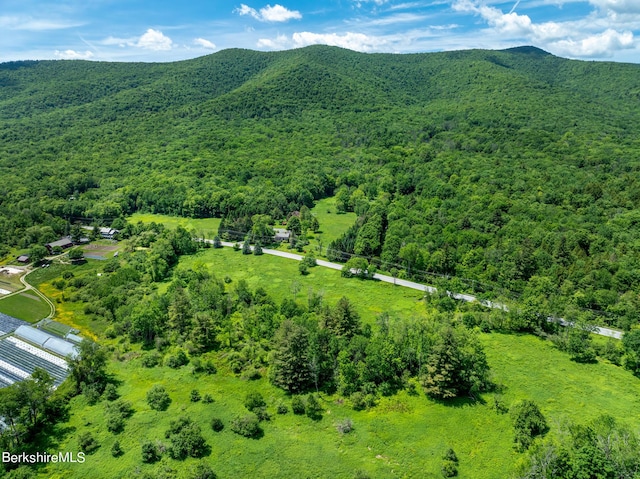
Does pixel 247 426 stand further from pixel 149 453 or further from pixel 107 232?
pixel 107 232

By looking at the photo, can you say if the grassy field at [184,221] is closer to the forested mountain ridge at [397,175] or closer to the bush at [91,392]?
the forested mountain ridge at [397,175]

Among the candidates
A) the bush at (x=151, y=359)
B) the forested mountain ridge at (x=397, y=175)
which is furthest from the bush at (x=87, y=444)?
the forested mountain ridge at (x=397, y=175)

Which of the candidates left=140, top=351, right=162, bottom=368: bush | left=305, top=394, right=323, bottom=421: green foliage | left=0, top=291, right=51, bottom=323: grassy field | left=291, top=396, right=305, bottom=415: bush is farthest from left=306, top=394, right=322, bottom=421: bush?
left=0, top=291, right=51, bottom=323: grassy field

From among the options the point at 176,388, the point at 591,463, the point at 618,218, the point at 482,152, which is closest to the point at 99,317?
the point at 176,388

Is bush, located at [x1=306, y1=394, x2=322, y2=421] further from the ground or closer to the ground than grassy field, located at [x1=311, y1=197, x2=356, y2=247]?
closer to the ground

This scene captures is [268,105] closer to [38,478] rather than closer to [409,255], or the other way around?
[409,255]

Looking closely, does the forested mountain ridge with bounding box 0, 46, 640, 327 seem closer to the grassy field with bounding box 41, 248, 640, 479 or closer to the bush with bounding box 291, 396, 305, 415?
the grassy field with bounding box 41, 248, 640, 479
